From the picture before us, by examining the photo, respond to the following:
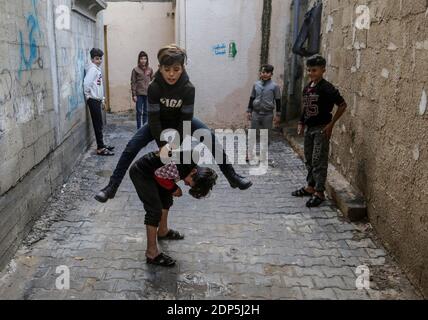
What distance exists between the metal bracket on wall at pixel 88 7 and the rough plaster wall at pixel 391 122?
172 inches

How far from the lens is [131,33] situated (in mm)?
12641

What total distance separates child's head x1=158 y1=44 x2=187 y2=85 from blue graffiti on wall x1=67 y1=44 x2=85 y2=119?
3.39m

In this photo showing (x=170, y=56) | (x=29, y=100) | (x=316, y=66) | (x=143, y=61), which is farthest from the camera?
(x=143, y=61)

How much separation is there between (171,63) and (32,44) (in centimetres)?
204

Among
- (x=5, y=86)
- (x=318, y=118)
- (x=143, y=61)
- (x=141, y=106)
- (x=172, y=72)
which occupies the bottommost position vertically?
(x=141, y=106)

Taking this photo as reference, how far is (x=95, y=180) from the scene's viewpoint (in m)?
6.36

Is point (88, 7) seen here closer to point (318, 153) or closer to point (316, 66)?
point (316, 66)

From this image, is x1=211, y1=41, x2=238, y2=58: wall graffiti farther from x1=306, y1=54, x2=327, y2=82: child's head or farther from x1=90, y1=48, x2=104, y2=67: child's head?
x1=306, y1=54, x2=327, y2=82: child's head

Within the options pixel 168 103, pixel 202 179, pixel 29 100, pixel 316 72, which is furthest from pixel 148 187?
pixel 316 72

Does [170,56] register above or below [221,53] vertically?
below

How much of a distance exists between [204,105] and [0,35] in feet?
22.1

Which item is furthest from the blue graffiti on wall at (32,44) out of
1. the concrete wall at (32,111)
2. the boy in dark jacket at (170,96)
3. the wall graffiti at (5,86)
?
the boy in dark jacket at (170,96)

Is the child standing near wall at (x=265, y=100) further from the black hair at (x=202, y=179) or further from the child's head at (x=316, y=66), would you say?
the black hair at (x=202, y=179)

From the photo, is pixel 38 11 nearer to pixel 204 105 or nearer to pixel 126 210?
pixel 126 210
